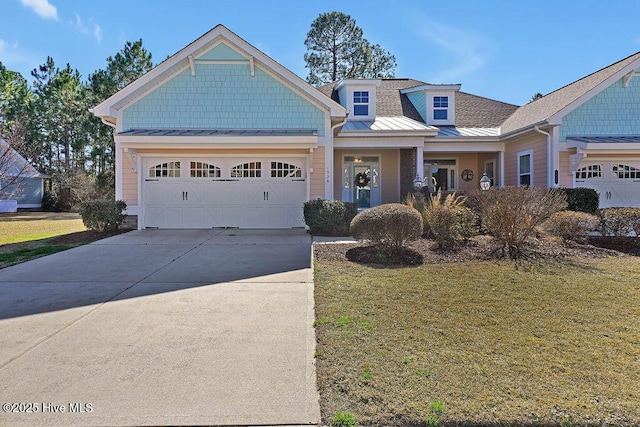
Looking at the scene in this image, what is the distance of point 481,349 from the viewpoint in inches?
153

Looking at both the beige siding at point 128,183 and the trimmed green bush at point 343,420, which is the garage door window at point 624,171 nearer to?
the trimmed green bush at point 343,420

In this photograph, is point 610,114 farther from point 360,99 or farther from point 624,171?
point 360,99

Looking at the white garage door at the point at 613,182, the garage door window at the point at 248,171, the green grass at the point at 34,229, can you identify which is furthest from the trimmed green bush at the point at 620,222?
the green grass at the point at 34,229

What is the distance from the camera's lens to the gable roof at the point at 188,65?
549 inches

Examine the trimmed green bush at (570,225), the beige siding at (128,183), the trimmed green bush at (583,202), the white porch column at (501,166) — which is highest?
the white porch column at (501,166)

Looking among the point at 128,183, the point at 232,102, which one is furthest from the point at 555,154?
the point at 128,183

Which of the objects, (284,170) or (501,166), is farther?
(501,166)

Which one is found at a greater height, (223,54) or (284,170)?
(223,54)

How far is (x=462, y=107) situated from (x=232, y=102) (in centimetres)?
1211

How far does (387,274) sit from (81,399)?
196 inches

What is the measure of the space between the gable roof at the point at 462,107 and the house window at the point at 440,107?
0.69 m

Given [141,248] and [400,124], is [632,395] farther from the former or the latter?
[400,124]

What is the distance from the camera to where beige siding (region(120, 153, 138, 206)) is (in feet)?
46.6

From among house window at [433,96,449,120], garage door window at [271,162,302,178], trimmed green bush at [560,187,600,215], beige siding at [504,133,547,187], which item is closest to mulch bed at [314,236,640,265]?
trimmed green bush at [560,187,600,215]
